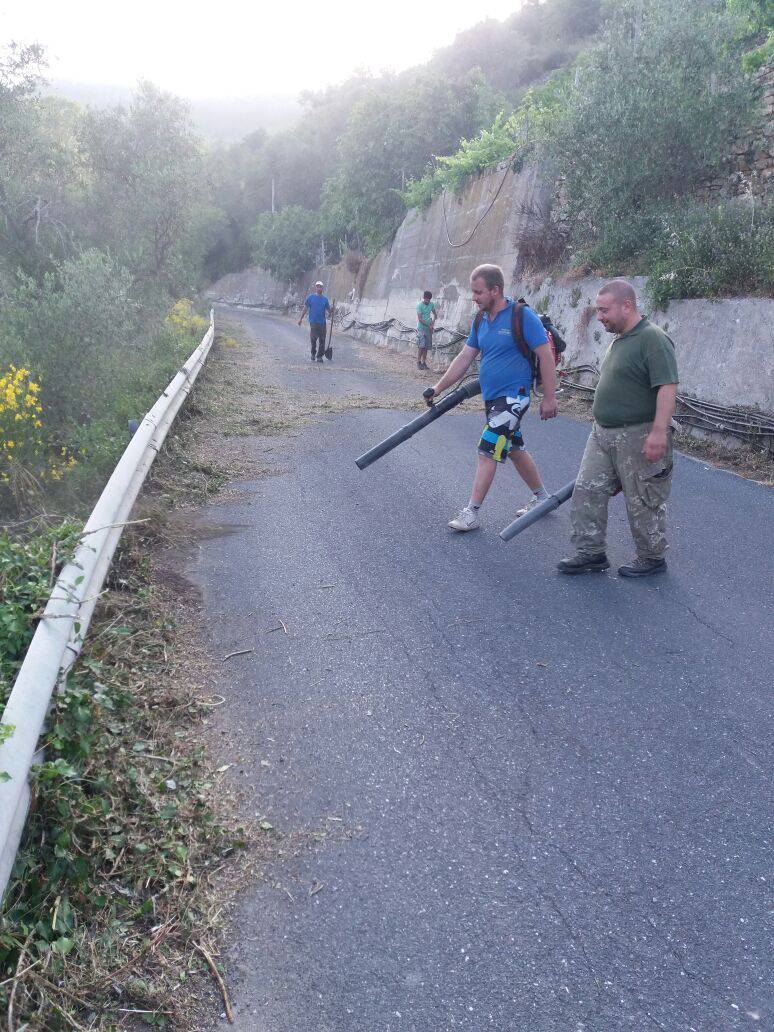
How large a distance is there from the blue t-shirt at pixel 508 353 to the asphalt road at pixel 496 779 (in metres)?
1.17

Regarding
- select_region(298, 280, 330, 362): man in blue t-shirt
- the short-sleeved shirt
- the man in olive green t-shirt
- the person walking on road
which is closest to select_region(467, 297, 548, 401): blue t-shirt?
the man in olive green t-shirt

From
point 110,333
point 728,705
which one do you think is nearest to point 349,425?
point 110,333

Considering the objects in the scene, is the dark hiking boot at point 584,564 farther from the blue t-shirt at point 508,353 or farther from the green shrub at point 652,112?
the green shrub at point 652,112

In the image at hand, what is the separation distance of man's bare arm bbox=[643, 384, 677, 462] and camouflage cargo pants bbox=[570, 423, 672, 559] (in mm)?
88

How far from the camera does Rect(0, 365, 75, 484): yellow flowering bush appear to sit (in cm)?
773

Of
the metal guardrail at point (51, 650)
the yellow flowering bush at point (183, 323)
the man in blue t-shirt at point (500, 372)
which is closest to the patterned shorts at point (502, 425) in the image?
the man in blue t-shirt at point (500, 372)

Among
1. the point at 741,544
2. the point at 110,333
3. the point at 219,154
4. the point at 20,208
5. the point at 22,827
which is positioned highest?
the point at 219,154

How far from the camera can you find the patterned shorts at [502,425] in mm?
6039

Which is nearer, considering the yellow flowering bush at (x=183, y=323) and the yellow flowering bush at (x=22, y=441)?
the yellow flowering bush at (x=22, y=441)

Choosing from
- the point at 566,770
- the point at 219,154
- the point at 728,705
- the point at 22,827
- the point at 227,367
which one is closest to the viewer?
the point at 22,827

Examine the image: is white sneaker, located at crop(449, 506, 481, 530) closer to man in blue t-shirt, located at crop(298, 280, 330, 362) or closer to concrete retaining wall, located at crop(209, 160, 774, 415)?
concrete retaining wall, located at crop(209, 160, 774, 415)

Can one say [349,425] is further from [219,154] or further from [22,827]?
[219,154]

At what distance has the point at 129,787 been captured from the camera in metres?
2.85

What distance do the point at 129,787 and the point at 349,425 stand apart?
832cm
